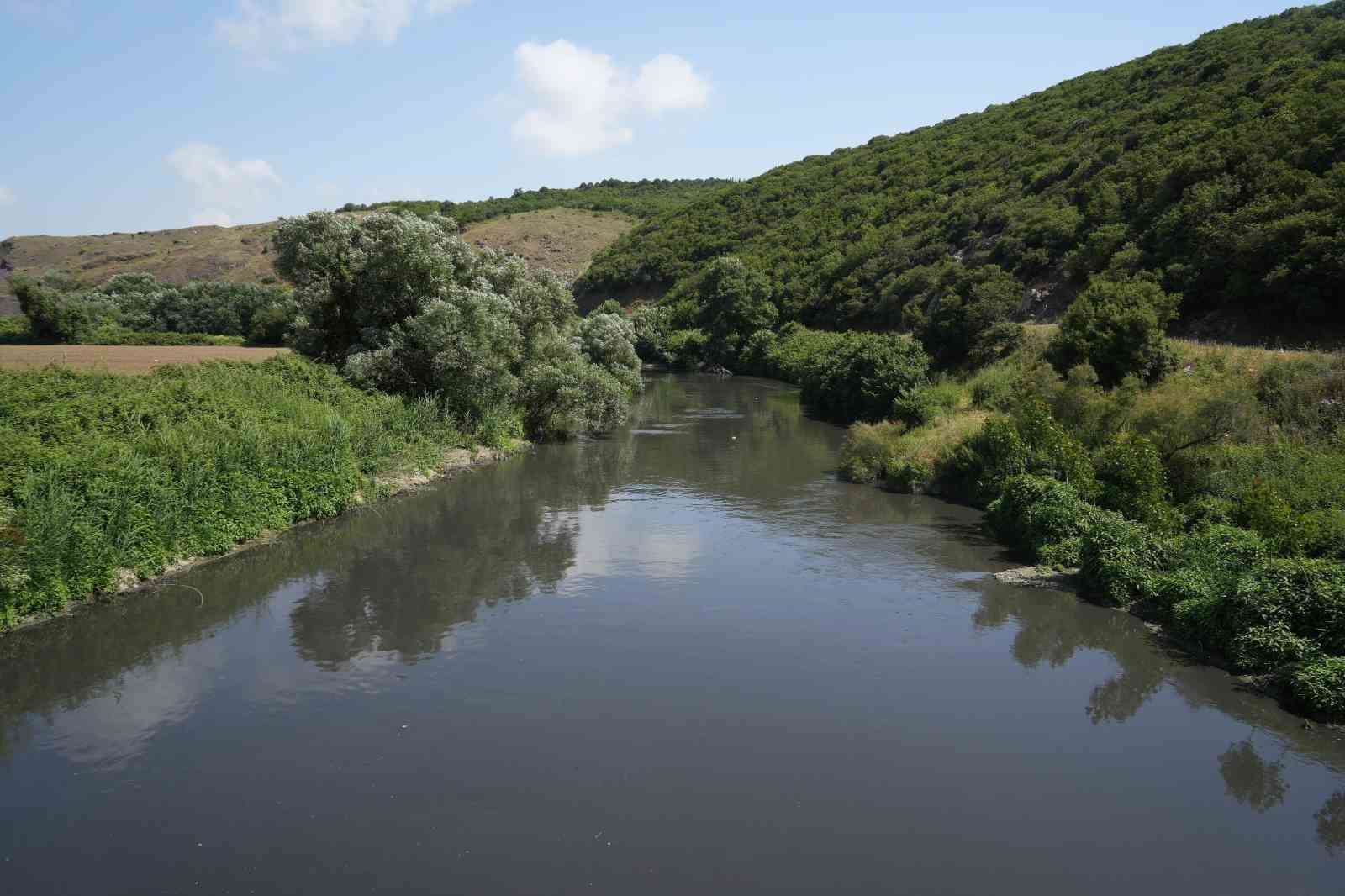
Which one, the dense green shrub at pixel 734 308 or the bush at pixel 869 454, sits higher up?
the dense green shrub at pixel 734 308

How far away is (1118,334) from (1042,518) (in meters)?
10.6

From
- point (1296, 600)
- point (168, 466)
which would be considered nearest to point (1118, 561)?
point (1296, 600)

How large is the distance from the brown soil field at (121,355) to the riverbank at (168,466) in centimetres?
701

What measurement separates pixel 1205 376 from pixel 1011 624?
1319 cm

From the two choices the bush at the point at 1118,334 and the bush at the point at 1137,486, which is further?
the bush at the point at 1118,334

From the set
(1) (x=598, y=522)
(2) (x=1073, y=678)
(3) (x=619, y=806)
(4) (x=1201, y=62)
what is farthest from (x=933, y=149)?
→ (3) (x=619, y=806)

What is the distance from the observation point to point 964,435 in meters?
30.2

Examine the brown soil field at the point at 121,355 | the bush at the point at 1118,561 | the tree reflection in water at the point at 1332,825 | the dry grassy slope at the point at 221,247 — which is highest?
the dry grassy slope at the point at 221,247

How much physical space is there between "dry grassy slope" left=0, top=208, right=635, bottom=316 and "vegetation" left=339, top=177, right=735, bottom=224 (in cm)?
487

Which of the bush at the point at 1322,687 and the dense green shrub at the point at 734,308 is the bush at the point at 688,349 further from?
the bush at the point at 1322,687

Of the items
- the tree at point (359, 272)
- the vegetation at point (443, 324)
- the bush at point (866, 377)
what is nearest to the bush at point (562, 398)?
the vegetation at point (443, 324)

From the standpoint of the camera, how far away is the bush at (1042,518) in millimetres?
21484

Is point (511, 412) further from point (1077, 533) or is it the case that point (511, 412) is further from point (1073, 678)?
point (1073, 678)

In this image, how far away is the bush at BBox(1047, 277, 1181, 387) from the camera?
2888cm
